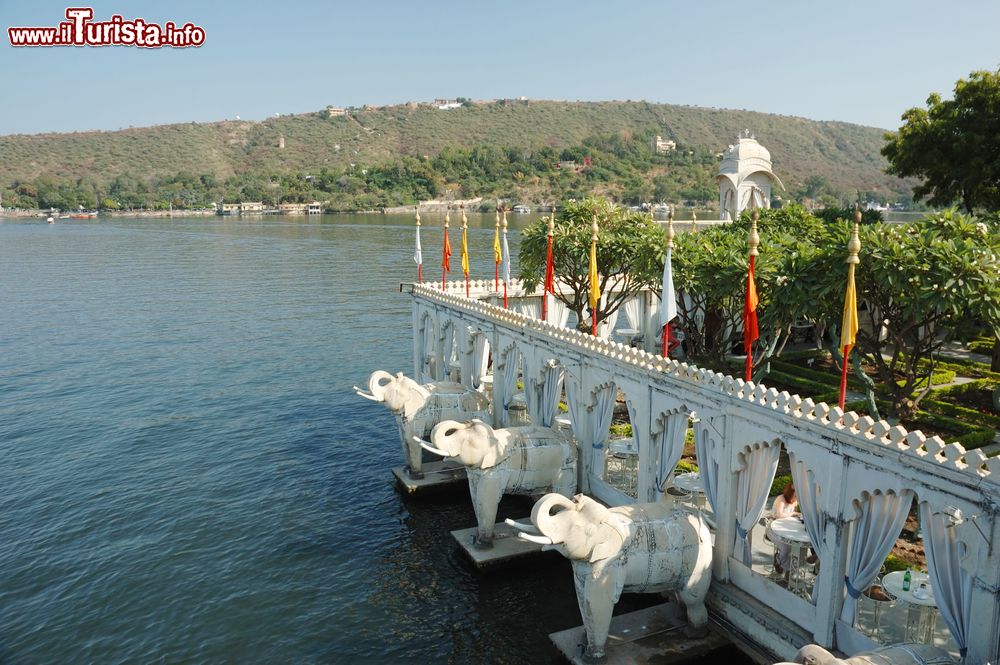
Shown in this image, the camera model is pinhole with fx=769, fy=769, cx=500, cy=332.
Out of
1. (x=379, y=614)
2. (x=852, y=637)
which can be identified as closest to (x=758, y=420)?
(x=852, y=637)

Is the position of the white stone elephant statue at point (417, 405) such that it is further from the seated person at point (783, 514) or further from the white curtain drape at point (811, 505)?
the white curtain drape at point (811, 505)

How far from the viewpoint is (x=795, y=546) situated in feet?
58.2

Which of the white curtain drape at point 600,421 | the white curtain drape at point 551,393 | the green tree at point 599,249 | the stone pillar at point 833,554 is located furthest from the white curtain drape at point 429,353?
the stone pillar at point 833,554

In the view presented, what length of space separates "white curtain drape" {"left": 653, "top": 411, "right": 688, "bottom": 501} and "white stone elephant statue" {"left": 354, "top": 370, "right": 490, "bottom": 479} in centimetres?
988

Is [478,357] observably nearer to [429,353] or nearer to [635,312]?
[429,353]

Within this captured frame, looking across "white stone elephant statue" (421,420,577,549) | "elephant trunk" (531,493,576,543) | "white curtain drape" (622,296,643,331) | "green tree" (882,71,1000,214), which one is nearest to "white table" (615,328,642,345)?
"white curtain drape" (622,296,643,331)

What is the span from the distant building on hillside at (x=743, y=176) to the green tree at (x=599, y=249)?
15.8 metres

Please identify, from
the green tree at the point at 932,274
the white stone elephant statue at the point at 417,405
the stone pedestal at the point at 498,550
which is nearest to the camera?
the green tree at the point at 932,274

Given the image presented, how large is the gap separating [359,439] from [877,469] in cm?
2576

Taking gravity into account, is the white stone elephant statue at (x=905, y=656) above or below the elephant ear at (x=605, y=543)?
below

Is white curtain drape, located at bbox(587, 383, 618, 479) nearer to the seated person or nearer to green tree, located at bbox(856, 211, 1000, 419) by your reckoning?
the seated person

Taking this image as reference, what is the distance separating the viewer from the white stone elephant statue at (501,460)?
869 inches

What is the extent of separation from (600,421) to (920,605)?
10.3 metres

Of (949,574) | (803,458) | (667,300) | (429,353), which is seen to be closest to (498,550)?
(667,300)
